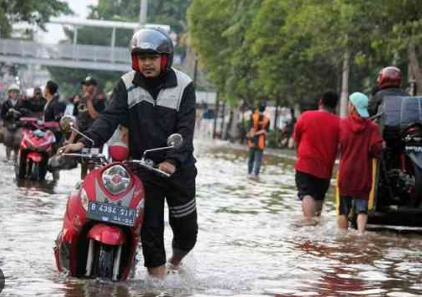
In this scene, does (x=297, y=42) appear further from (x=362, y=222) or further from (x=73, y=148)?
(x=73, y=148)

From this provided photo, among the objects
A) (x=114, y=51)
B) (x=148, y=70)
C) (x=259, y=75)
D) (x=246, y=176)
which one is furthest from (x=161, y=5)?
(x=148, y=70)

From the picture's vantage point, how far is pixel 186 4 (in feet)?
383

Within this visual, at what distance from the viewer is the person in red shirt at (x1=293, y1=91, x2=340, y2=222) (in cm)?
1376

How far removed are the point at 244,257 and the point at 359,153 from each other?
8.82 ft

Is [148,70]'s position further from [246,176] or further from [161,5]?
[161,5]

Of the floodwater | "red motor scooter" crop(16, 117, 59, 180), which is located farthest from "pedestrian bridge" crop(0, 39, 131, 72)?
the floodwater

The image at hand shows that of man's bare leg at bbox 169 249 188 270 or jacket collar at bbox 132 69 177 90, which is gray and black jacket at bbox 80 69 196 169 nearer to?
jacket collar at bbox 132 69 177 90

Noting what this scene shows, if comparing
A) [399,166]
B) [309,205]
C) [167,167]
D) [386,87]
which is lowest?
[309,205]

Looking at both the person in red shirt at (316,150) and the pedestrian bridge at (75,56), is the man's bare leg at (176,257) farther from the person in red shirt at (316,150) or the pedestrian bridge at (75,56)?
the pedestrian bridge at (75,56)

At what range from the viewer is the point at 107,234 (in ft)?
26.3

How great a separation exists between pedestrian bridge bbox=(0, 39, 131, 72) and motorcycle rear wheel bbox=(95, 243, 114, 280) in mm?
81542

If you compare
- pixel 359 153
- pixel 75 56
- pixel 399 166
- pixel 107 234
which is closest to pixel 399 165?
pixel 399 166

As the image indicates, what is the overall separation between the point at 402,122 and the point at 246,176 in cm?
1255

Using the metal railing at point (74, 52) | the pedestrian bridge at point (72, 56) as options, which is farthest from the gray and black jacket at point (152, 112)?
the metal railing at point (74, 52)
